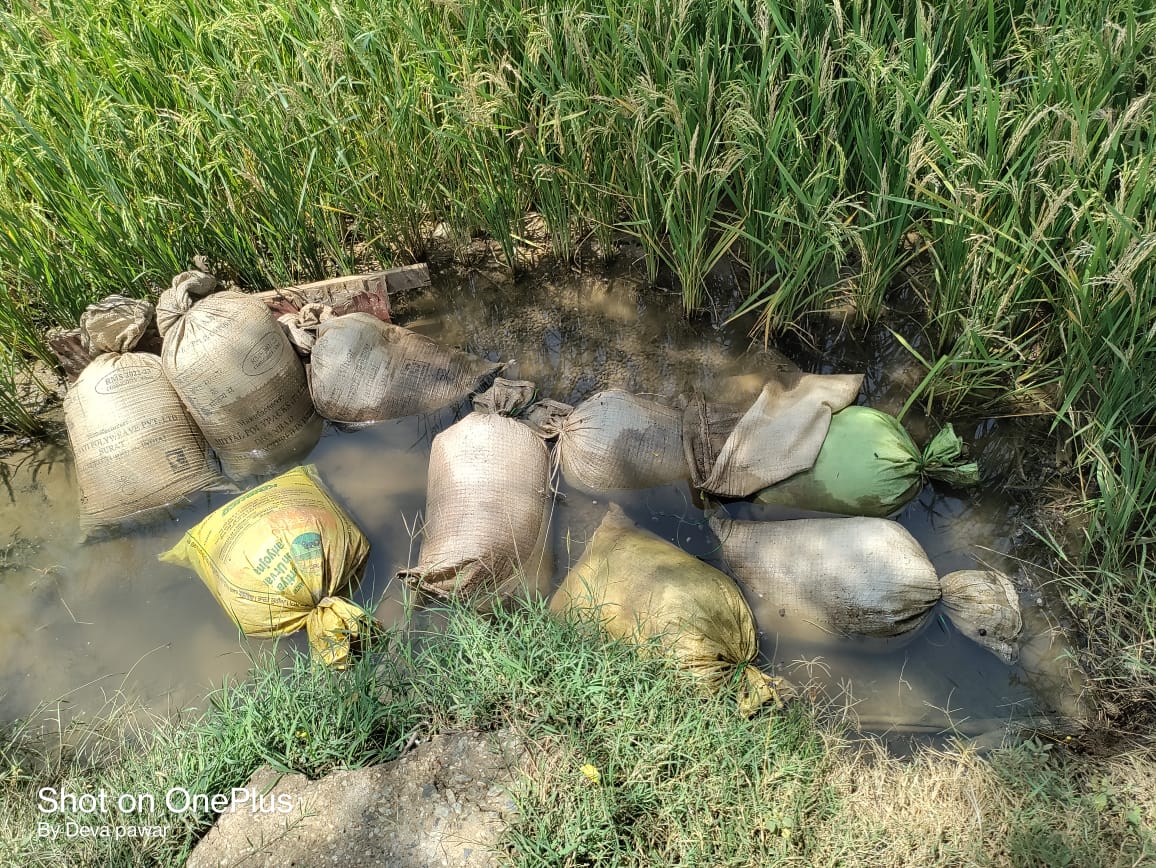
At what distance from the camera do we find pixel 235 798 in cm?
175

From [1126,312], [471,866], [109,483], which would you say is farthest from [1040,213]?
[109,483]

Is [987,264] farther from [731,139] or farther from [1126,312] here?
[731,139]

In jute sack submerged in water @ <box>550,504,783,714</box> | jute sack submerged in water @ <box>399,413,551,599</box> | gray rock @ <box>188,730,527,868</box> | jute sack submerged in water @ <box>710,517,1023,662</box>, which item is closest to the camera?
gray rock @ <box>188,730,527,868</box>

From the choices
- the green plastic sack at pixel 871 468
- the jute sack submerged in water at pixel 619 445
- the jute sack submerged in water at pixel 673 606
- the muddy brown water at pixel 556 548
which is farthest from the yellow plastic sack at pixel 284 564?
the green plastic sack at pixel 871 468

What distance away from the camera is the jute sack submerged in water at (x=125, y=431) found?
2.37m

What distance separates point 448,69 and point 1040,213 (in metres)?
1.90

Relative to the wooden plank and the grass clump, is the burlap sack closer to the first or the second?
the grass clump

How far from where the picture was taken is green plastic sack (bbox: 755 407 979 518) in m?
2.15

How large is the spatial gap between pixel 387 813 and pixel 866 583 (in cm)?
132

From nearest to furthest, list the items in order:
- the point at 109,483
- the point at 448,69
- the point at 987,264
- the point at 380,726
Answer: the point at 380,726 < the point at 987,264 < the point at 109,483 < the point at 448,69

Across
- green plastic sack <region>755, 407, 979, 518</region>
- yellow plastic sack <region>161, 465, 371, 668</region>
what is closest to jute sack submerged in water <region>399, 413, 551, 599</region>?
yellow plastic sack <region>161, 465, 371, 668</region>

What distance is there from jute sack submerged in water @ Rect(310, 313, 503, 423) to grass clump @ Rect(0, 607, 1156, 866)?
88 centimetres

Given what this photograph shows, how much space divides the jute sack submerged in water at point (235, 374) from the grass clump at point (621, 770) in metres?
0.86

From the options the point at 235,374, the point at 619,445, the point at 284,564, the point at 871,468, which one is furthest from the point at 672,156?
the point at 284,564
